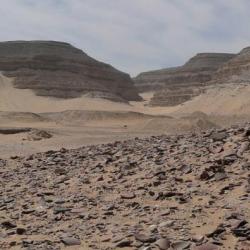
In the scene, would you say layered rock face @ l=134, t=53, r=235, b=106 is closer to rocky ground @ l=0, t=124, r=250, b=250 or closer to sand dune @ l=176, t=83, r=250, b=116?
sand dune @ l=176, t=83, r=250, b=116

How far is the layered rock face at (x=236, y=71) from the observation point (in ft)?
239

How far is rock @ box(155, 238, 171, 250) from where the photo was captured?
595cm

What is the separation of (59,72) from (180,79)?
39.2 metres

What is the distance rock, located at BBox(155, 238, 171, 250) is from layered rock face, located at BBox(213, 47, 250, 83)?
215ft

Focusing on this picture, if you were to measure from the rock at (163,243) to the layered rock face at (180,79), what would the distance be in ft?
275

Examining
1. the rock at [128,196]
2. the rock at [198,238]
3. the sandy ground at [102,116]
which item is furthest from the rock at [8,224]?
the sandy ground at [102,116]

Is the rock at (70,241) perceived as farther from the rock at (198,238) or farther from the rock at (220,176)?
the rock at (220,176)

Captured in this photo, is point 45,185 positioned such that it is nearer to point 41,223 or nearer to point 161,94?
point 41,223

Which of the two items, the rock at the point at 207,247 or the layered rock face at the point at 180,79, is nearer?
the rock at the point at 207,247

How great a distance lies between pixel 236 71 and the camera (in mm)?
75688

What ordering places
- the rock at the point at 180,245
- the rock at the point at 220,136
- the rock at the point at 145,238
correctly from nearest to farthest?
the rock at the point at 180,245
the rock at the point at 145,238
the rock at the point at 220,136

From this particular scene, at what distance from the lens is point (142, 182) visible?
8688 mm

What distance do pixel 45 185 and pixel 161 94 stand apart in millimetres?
86684

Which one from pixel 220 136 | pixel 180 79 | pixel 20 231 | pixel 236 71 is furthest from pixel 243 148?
pixel 180 79
